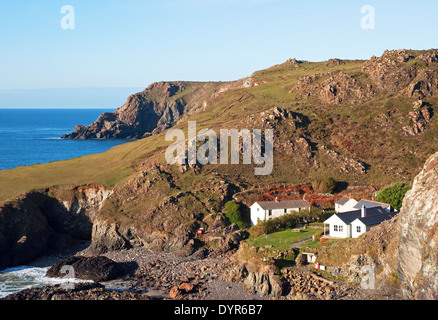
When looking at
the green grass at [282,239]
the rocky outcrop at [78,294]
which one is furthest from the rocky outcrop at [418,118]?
the rocky outcrop at [78,294]

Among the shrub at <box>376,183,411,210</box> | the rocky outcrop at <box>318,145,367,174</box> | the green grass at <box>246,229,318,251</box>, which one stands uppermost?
the rocky outcrop at <box>318,145,367,174</box>

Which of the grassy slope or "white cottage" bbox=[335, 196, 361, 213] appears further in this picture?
the grassy slope

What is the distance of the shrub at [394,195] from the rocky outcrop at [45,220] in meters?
42.0

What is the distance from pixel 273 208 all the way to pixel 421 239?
30106mm

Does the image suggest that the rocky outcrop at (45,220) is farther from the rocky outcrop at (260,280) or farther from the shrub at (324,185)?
the shrub at (324,185)

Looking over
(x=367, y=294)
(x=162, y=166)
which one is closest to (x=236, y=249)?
(x=367, y=294)

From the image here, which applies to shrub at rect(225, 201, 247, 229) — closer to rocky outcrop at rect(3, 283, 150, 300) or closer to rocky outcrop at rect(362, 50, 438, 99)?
rocky outcrop at rect(3, 283, 150, 300)

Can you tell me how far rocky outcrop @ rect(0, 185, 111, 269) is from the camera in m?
63.8

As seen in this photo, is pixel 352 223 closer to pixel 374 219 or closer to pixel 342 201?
pixel 374 219

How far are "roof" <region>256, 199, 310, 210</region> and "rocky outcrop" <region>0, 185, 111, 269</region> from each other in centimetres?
2555

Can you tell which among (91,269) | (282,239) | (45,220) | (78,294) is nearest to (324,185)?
(282,239)

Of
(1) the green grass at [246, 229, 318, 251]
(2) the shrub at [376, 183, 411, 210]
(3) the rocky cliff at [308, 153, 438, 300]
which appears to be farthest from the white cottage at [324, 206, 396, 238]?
(2) the shrub at [376, 183, 411, 210]

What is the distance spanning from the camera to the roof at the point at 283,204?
67562 millimetres

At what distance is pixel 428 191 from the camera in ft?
131
